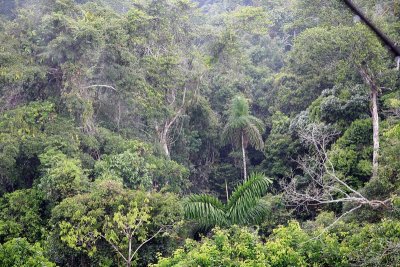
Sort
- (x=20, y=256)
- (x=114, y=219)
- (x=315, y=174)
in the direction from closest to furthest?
1. (x=20, y=256)
2. (x=114, y=219)
3. (x=315, y=174)

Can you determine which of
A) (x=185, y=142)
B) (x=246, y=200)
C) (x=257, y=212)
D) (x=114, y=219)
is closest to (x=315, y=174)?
(x=257, y=212)

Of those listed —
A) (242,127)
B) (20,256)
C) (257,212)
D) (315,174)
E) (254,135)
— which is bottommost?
(257,212)

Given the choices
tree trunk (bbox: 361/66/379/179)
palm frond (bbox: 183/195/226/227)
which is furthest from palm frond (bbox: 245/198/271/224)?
tree trunk (bbox: 361/66/379/179)

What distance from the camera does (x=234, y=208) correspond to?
10.2 m

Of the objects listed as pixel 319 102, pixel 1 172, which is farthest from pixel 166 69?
pixel 1 172

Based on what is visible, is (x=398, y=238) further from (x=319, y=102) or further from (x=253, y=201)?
(x=319, y=102)

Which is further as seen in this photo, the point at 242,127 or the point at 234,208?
the point at 242,127

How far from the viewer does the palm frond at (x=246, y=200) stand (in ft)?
33.2

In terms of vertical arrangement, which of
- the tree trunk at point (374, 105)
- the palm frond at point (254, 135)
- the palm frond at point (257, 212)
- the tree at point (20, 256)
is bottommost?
the palm frond at point (257, 212)

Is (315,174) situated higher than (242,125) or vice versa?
(242,125)

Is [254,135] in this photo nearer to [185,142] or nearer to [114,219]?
[185,142]

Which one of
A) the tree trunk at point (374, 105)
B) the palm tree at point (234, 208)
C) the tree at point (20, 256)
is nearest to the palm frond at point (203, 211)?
the palm tree at point (234, 208)

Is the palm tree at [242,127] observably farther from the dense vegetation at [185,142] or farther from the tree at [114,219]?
the tree at [114,219]

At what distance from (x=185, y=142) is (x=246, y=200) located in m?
6.39
